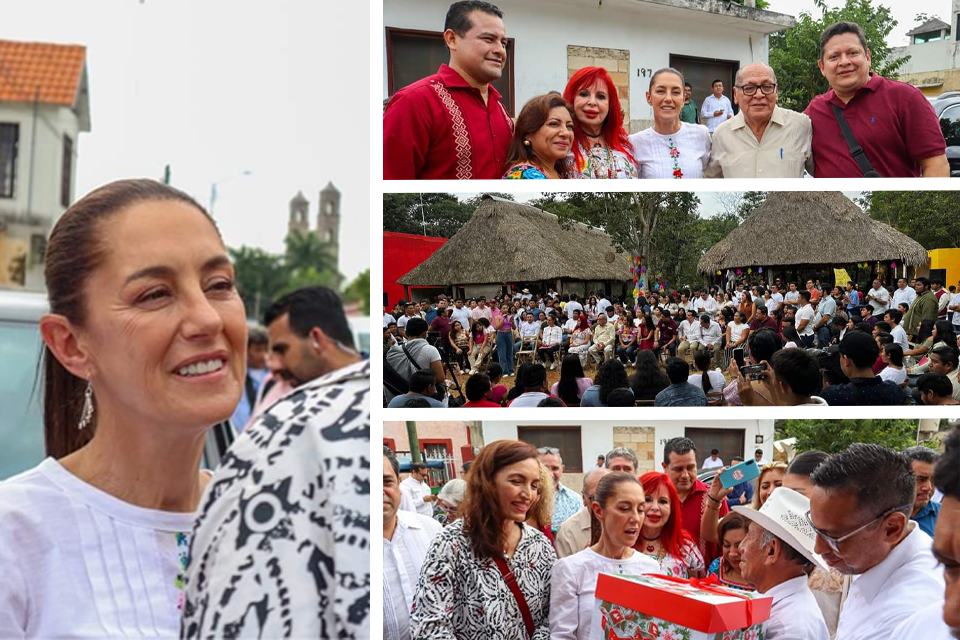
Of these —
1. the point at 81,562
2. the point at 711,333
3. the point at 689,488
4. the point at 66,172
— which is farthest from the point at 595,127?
the point at 81,562

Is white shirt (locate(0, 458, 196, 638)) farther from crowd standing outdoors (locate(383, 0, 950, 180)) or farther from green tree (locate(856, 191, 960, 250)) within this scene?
green tree (locate(856, 191, 960, 250))

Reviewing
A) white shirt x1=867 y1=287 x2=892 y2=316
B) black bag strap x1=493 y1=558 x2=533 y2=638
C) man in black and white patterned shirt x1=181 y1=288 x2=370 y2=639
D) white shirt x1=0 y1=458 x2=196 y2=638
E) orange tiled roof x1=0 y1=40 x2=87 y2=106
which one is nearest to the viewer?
man in black and white patterned shirt x1=181 y1=288 x2=370 y2=639

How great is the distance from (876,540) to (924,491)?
13.4 inches

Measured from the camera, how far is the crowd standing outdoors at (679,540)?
1.98m

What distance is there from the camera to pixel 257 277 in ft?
6.63

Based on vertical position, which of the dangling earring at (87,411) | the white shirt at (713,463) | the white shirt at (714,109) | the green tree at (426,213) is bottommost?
the white shirt at (713,463)

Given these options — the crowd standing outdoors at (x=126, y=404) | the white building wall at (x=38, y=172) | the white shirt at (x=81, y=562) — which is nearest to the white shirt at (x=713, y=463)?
the crowd standing outdoors at (x=126, y=404)

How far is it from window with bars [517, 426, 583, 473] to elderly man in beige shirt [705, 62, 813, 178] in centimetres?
78

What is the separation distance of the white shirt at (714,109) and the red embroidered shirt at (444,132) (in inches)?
21.5

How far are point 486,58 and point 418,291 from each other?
597 millimetres

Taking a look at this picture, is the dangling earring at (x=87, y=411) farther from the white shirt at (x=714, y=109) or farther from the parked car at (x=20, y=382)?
the white shirt at (x=714, y=109)

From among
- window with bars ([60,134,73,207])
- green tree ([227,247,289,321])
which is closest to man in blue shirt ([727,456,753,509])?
green tree ([227,247,289,321])

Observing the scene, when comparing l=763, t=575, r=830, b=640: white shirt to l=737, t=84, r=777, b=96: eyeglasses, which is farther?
l=737, t=84, r=777, b=96: eyeglasses

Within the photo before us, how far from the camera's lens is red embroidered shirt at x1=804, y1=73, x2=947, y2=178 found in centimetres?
239
